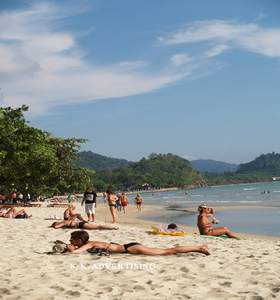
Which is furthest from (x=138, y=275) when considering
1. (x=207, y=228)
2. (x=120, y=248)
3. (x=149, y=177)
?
(x=149, y=177)

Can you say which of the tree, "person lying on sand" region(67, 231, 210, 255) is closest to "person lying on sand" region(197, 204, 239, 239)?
"person lying on sand" region(67, 231, 210, 255)

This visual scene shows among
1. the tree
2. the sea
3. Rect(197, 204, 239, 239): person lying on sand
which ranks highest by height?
the tree

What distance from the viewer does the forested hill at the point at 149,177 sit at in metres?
157

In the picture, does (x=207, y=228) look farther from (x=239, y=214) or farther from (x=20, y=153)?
(x=239, y=214)

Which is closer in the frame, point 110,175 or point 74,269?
point 74,269

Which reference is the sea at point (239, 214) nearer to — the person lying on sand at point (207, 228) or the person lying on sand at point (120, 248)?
the person lying on sand at point (207, 228)

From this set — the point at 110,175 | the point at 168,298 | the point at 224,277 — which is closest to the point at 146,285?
the point at 168,298

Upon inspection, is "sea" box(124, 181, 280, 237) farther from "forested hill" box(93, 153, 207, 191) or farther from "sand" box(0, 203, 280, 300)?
"forested hill" box(93, 153, 207, 191)

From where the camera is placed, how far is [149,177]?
167250 mm

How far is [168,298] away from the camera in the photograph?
4.46 m

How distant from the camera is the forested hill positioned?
157 metres

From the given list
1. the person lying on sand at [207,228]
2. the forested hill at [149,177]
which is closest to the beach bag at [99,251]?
the person lying on sand at [207,228]

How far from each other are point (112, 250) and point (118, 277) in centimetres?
145

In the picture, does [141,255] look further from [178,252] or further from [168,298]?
[168,298]
